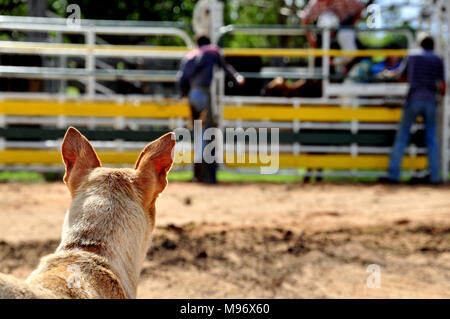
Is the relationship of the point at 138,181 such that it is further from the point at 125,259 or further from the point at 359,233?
the point at 359,233

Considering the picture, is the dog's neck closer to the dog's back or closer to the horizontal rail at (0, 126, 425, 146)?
the dog's back

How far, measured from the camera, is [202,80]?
30.9 feet

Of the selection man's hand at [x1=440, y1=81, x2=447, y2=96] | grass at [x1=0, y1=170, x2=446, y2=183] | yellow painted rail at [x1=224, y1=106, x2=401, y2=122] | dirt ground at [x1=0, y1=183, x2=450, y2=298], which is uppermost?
man's hand at [x1=440, y1=81, x2=447, y2=96]

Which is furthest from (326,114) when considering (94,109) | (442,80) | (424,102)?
(94,109)

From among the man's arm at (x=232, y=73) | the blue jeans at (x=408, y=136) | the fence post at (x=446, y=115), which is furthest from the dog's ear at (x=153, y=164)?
the fence post at (x=446, y=115)

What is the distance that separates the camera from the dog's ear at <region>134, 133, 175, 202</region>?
2.04 metres

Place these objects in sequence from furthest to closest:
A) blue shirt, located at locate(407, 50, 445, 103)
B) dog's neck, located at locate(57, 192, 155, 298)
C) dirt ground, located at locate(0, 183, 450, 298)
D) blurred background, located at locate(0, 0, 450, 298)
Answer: blue shirt, located at locate(407, 50, 445, 103), blurred background, located at locate(0, 0, 450, 298), dirt ground, located at locate(0, 183, 450, 298), dog's neck, located at locate(57, 192, 155, 298)

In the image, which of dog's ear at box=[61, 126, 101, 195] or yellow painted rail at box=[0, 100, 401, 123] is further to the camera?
yellow painted rail at box=[0, 100, 401, 123]

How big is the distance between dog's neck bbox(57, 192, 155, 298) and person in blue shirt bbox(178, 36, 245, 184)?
285 inches

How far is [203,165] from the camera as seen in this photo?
9.68 metres

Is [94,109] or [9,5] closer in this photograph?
[94,109]

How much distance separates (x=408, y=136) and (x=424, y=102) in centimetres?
68

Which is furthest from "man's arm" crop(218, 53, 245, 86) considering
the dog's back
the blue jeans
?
the dog's back

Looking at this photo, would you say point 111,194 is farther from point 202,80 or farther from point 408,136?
point 408,136
